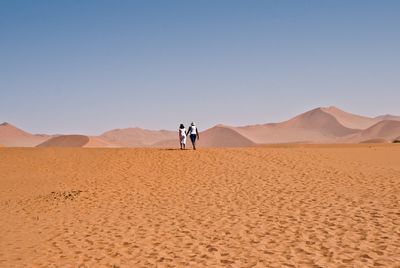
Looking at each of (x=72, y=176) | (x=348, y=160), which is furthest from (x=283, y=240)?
(x=348, y=160)

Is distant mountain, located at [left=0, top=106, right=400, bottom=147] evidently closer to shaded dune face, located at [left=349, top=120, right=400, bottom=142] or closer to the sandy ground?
shaded dune face, located at [left=349, top=120, right=400, bottom=142]

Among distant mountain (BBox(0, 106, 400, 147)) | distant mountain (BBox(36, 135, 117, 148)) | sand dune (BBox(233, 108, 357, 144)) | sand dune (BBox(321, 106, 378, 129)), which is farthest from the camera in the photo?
sand dune (BBox(321, 106, 378, 129))

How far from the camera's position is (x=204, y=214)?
12.3 metres

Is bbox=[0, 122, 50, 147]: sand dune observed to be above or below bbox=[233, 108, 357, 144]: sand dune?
above

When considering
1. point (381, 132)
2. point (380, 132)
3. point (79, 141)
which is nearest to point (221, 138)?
point (380, 132)

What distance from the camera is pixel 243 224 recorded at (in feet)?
35.7

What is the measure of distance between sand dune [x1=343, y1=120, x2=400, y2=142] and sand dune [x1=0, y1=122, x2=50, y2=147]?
400ft

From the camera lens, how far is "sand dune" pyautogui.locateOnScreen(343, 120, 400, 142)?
122006 millimetres

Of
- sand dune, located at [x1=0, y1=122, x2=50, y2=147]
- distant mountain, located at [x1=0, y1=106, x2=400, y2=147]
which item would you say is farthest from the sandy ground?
sand dune, located at [x1=0, y1=122, x2=50, y2=147]

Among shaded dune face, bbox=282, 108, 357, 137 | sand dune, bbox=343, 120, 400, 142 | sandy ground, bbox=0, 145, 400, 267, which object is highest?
shaded dune face, bbox=282, 108, 357, 137

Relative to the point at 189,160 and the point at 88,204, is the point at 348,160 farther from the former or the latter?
the point at 88,204

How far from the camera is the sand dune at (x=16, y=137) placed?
172550 mm

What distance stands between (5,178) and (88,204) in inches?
371

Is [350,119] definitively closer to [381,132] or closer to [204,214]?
[381,132]
